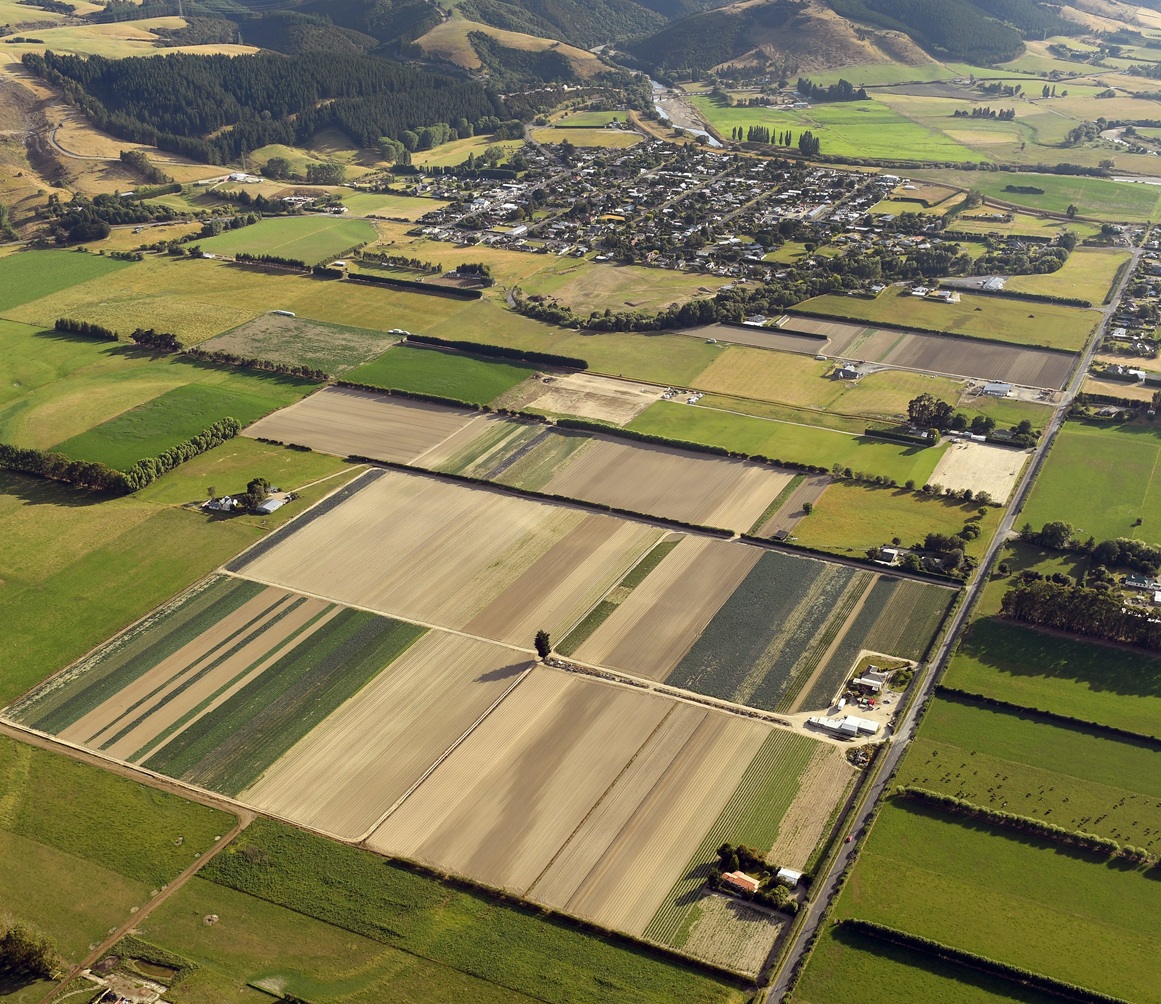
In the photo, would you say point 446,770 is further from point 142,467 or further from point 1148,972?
point 142,467

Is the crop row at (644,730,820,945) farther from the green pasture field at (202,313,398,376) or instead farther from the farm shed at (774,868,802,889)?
the green pasture field at (202,313,398,376)

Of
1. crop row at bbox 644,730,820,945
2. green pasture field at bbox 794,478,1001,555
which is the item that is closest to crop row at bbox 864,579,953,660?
green pasture field at bbox 794,478,1001,555

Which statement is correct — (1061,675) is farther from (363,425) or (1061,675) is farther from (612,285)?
(612,285)

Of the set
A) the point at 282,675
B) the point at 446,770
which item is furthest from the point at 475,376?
the point at 446,770

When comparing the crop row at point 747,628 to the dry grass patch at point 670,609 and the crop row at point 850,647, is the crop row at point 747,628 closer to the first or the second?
the dry grass patch at point 670,609

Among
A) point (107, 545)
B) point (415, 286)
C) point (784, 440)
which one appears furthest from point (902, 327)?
point (107, 545)

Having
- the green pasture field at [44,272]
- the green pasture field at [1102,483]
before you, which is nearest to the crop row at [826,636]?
the green pasture field at [1102,483]
